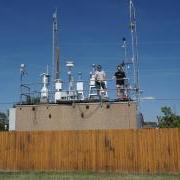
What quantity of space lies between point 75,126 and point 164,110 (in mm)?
19500

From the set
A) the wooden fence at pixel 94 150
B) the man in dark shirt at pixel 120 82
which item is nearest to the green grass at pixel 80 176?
the wooden fence at pixel 94 150

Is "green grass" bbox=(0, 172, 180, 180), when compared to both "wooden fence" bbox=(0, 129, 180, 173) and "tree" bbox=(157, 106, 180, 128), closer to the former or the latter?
"wooden fence" bbox=(0, 129, 180, 173)

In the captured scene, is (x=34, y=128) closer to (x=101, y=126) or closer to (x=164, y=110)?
(x=101, y=126)

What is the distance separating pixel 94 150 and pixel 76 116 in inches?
98.3

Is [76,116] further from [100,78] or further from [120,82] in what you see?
[120,82]

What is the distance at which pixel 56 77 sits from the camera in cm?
2338

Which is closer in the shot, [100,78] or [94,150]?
[94,150]

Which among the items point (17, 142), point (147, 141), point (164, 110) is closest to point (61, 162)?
point (17, 142)

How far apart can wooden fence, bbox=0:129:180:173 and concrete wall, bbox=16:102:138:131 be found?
1.78m

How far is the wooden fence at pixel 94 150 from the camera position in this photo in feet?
61.1

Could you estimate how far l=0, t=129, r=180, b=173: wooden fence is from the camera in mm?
18625

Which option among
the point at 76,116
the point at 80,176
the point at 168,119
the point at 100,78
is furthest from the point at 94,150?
the point at 168,119

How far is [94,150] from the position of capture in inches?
768

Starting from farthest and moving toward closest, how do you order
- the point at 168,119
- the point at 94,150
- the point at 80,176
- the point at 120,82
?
the point at 168,119 → the point at 120,82 → the point at 94,150 → the point at 80,176
